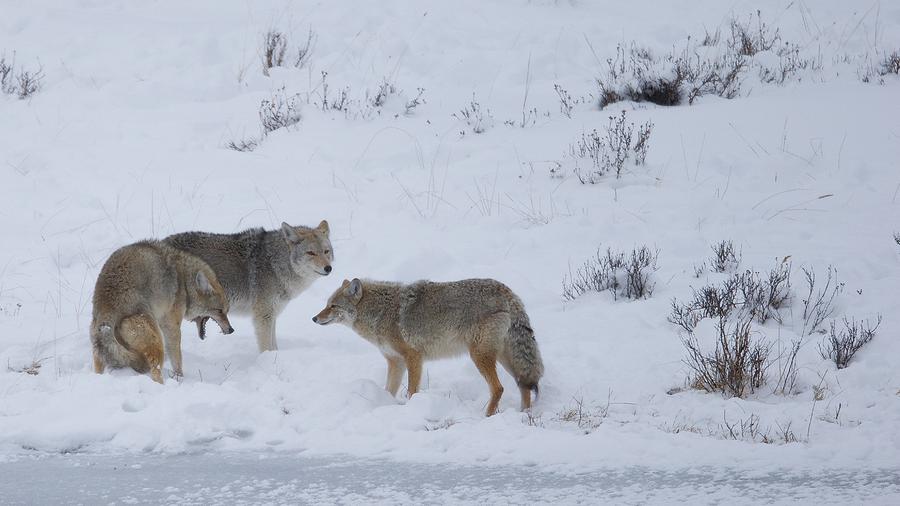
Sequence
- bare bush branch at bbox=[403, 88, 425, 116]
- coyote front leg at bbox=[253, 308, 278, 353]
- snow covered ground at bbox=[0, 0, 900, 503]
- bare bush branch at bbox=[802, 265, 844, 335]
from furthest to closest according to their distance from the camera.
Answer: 1. bare bush branch at bbox=[403, 88, 425, 116]
2. coyote front leg at bbox=[253, 308, 278, 353]
3. bare bush branch at bbox=[802, 265, 844, 335]
4. snow covered ground at bbox=[0, 0, 900, 503]

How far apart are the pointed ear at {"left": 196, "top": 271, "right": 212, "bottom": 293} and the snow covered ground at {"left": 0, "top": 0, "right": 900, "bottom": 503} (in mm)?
695

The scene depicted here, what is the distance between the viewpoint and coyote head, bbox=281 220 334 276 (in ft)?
33.2

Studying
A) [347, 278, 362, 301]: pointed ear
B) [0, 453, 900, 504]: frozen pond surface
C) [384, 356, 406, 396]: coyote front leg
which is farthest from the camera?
[347, 278, 362, 301]: pointed ear

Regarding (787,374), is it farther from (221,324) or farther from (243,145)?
(243,145)

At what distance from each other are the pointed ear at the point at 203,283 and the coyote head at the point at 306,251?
1.21 m

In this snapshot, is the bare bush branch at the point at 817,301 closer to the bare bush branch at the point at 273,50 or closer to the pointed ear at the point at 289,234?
the pointed ear at the point at 289,234

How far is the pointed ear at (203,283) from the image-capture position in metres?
9.12

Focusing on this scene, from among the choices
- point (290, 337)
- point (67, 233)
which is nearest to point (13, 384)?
point (290, 337)

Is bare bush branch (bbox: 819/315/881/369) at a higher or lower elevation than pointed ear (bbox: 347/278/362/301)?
lower

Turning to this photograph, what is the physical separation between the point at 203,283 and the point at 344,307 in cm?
149

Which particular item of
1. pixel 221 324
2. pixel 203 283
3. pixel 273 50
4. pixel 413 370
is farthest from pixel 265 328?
pixel 273 50

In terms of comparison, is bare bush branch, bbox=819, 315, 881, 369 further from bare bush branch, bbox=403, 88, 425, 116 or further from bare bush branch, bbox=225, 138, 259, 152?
bare bush branch, bbox=225, 138, 259, 152

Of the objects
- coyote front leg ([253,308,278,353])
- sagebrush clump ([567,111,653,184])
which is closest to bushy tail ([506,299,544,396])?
coyote front leg ([253,308,278,353])

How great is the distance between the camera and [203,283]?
9148 mm
